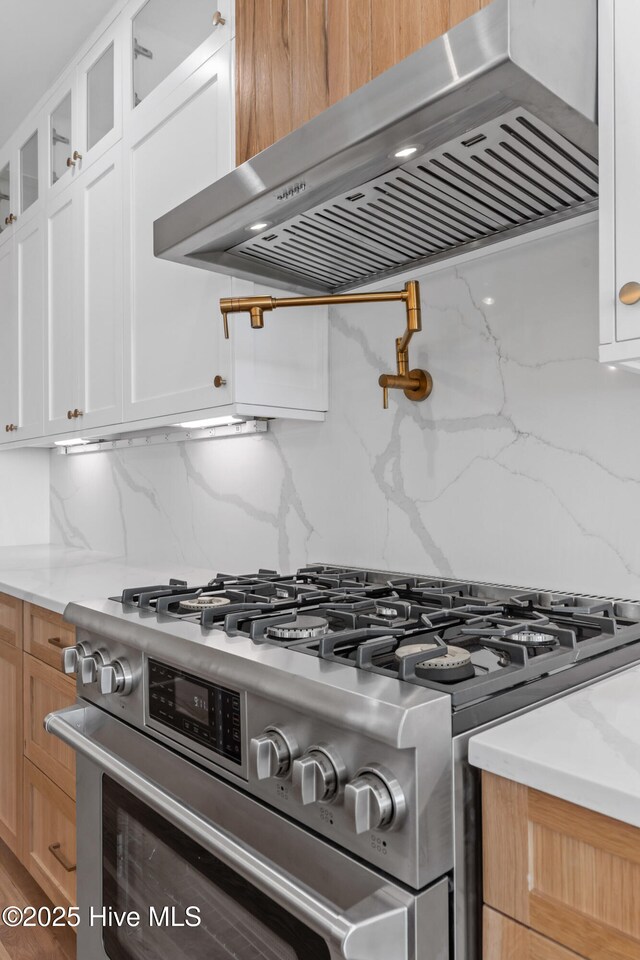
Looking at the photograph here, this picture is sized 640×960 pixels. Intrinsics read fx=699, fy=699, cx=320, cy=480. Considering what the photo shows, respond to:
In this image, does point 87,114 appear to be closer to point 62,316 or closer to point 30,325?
point 62,316

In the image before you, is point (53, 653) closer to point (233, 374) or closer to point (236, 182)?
point (233, 374)

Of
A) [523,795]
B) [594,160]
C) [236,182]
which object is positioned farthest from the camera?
[236,182]

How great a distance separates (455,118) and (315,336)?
86 centimetres

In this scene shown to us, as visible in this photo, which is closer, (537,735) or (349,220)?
(537,735)

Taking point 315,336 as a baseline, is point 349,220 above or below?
above

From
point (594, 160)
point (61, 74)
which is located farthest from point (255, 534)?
point (61, 74)

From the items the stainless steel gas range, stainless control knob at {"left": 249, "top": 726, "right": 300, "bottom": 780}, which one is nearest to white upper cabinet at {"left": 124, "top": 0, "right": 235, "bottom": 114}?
the stainless steel gas range

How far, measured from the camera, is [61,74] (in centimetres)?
249

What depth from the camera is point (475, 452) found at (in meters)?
1.45

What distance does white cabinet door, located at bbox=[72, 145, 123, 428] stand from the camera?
2102 mm

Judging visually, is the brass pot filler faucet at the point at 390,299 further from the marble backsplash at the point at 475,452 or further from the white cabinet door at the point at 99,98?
the white cabinet door at the point at 99,98

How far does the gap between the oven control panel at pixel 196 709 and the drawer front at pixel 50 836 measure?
0.76m

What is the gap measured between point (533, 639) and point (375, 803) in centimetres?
36

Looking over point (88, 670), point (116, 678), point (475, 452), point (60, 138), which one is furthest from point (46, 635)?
point (60, 138)
